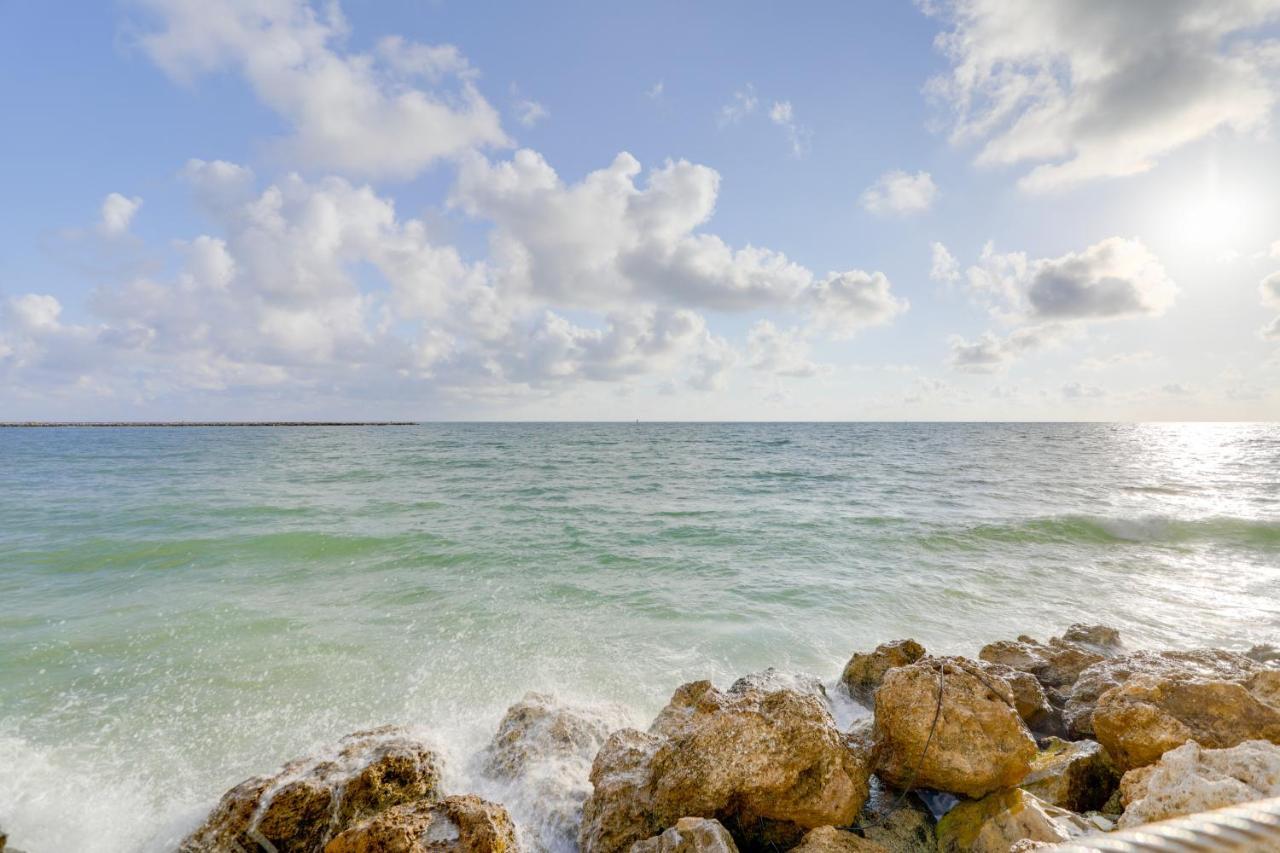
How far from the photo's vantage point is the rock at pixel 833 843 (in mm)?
3857

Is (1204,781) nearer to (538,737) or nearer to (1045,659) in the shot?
(1045,659)

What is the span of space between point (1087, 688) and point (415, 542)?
14760 millimetres

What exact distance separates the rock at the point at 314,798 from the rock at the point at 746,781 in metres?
1.64

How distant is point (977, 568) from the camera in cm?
1368

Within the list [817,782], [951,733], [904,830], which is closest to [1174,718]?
[951,733]

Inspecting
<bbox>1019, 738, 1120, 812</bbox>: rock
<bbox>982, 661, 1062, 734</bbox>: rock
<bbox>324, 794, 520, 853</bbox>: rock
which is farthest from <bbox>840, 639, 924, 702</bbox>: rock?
<bbox>324, 794, 520, 853</bbox>: rock

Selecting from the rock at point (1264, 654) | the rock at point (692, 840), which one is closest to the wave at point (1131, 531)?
the rock at point (1264, 654)

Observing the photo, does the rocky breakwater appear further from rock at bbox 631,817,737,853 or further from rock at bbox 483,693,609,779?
rock at bbox 483,693,609,779

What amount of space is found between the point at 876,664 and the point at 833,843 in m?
3.37

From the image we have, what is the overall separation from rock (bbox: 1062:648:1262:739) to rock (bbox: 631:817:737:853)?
466 cm

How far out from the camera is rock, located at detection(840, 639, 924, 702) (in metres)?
6.70

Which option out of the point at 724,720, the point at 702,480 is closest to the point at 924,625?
the point at 724,720

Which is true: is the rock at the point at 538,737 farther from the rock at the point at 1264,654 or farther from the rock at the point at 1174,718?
the rock at the point at 1264,654

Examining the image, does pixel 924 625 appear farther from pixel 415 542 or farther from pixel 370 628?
pixel 415 542
